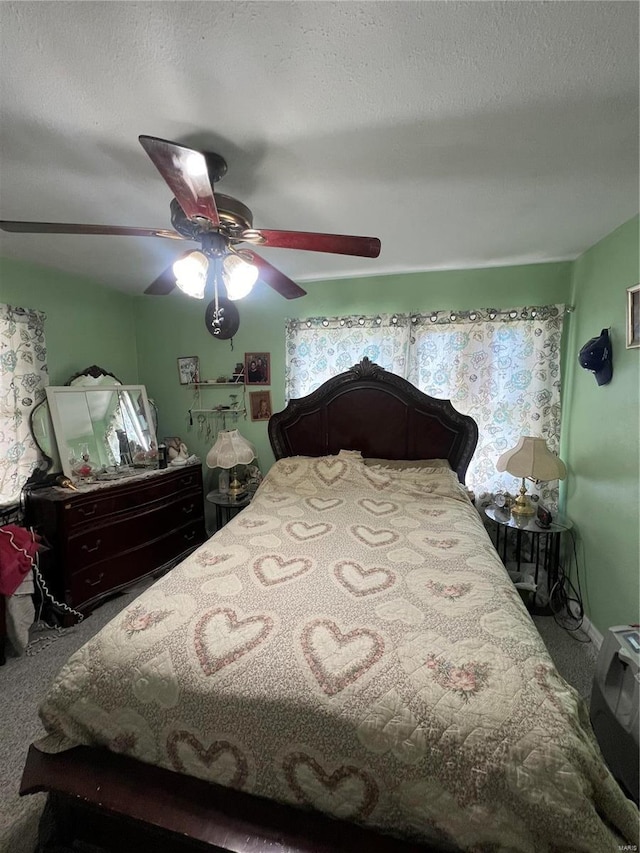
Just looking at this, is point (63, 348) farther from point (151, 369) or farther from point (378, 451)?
point (378, 451)

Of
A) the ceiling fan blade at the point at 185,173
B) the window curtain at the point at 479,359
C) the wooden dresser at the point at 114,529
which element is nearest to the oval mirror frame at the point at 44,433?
the wooden dresser at the point at 114,529

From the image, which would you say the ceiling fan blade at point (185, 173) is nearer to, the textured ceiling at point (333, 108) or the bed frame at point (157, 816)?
the textured ceiling at point (333, 108)

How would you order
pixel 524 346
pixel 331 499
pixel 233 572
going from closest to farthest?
pixel 233 572 < pixel 331 499 < pixel 524 346

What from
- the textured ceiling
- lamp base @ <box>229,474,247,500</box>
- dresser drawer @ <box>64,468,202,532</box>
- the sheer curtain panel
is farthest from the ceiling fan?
lamp base @ <box>229,474,247,500</box>

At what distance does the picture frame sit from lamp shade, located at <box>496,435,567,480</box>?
2.59 feet

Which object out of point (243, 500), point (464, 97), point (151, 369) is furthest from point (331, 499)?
point (151, 369)

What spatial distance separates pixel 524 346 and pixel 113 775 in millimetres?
3194

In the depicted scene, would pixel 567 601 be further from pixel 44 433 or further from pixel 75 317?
pixel 75 317

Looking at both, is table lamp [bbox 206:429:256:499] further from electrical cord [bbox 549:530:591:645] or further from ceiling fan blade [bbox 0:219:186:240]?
electrical cord [bbox 549:530:591:645]

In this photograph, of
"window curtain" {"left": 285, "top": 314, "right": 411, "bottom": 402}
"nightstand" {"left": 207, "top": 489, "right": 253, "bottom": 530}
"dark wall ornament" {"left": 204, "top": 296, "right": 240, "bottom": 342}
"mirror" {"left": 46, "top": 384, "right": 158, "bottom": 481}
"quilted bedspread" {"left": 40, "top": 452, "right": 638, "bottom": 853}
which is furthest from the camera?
"nightstand" {"left": 207, "top": 489, "right": 253, "bottom": 530}

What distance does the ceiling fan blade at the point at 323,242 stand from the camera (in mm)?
1341

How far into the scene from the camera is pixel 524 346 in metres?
2.71

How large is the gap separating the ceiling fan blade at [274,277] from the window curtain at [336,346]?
1042 millimetres

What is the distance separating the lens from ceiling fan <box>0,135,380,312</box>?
1.09 metres
